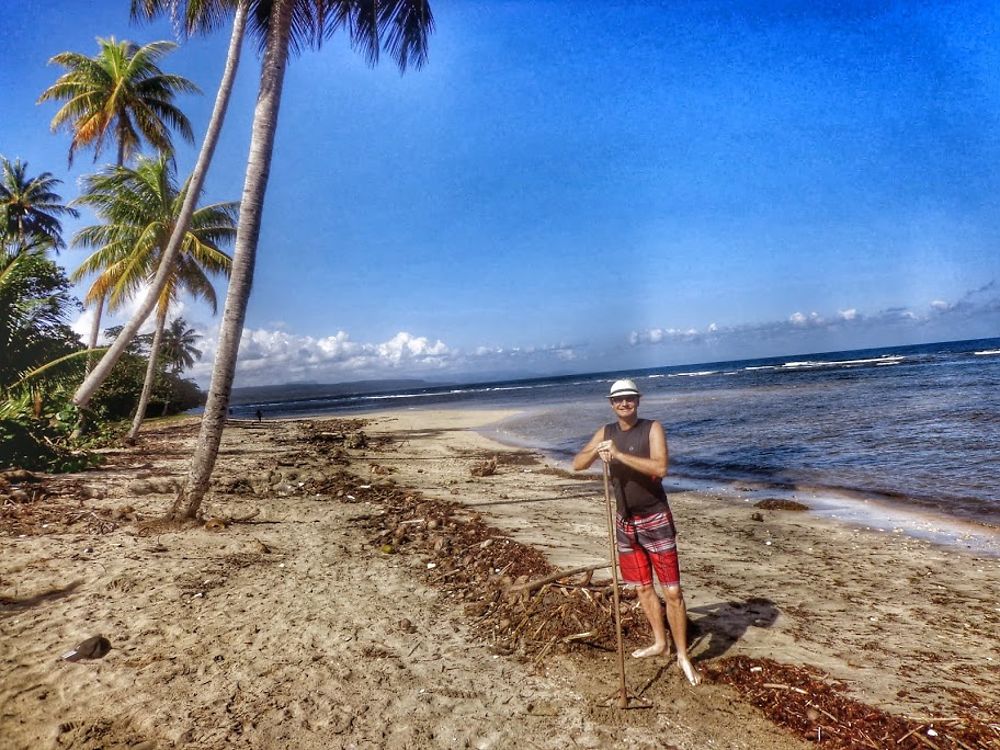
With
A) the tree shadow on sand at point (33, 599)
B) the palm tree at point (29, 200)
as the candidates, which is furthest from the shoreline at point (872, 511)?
the palm tree at point (29, 200)

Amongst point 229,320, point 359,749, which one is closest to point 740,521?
point 359,749

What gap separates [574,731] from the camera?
10.8 ft

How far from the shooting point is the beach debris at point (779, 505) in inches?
362

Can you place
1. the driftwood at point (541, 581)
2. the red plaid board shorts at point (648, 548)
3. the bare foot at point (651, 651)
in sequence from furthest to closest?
the driftwood at point (541, 581)
the bare foot at point (651, 651)
the red plaid board shorts at point (648, 548)

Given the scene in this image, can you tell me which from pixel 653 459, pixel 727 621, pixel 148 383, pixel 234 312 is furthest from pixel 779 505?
pixel 148 383

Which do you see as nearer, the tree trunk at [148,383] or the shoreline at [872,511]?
the shoreline at [872,511]

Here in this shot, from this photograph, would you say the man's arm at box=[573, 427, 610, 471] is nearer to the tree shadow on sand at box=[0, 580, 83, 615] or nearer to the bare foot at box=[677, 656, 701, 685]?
the bare foot at box=[677, 656, 701, 685]

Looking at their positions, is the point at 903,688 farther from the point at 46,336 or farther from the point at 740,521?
the point at 46,336

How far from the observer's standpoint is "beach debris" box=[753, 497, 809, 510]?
920cm

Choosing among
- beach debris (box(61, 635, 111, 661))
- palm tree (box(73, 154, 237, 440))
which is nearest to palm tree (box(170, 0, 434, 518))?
beach debris (box(61, 635, 111, 661))

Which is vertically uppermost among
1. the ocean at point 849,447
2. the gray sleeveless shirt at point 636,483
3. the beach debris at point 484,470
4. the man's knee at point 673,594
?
the gray sleeveless shirt at point 636,483

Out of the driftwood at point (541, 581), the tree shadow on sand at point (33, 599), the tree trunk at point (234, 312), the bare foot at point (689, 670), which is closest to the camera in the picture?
the bare foot at point (689, 670)

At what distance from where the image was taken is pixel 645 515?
399cm

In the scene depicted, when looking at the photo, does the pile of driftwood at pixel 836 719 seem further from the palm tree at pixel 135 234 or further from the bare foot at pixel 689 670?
the palm tree at pixel 135 234
